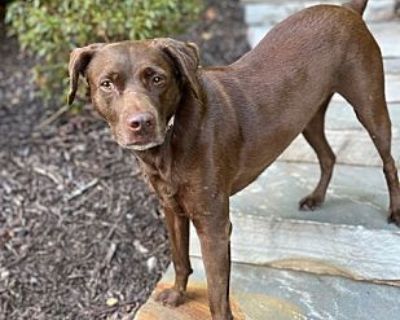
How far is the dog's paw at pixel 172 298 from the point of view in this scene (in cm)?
303

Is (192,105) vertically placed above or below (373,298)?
above

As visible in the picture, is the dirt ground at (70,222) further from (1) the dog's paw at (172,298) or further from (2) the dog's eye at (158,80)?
(2) the dog's eye at (158,80)

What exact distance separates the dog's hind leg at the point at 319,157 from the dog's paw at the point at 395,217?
304 millimetres

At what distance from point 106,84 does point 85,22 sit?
2112 mm

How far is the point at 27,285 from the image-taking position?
3592 mm

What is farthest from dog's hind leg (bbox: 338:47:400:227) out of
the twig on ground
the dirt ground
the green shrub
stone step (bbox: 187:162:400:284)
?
the twig on ground

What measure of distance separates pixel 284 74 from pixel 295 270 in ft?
2.61

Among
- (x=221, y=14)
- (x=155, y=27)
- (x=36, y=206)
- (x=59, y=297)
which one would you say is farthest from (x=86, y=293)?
(x=221, y=14)

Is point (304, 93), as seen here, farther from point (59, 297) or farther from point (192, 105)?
point (59, 297)

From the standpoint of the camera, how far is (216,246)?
267 centimetres

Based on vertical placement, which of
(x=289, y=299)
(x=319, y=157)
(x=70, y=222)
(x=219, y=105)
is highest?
(x=219, y=105)

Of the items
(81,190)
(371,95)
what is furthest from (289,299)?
(81,190)

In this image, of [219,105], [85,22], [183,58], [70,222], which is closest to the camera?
[183,58]

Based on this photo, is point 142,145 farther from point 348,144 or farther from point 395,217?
point 348,144
